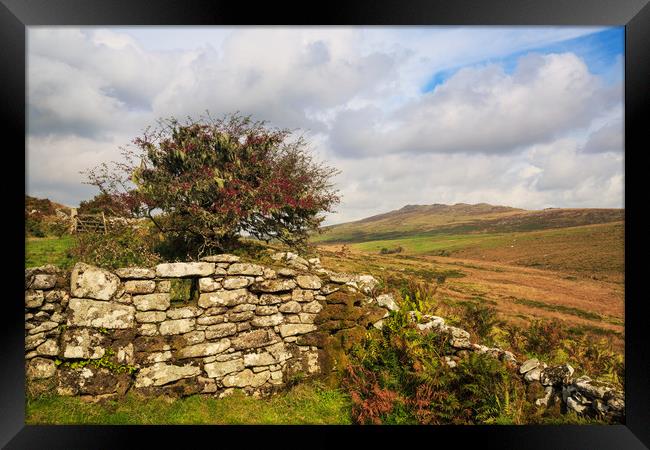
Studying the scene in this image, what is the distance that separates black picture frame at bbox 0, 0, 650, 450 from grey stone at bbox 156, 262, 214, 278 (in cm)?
164

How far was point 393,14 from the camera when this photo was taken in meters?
3.42

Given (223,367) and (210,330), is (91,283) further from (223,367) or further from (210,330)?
(223,367)

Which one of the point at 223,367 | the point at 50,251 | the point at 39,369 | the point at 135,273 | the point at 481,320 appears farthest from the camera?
the point at 50,251

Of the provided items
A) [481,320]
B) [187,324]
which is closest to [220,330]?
[187,324]

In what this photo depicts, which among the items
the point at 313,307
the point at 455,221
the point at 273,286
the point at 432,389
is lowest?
the point at 432,389

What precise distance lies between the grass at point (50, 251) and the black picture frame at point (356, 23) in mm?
2036

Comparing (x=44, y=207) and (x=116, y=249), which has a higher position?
(x=44, y=207)

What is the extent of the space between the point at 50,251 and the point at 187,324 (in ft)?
12.0

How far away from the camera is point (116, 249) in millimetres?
5848

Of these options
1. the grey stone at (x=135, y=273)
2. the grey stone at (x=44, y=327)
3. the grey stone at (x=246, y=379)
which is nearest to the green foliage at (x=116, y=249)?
the grey stone at (x=135, y=273)

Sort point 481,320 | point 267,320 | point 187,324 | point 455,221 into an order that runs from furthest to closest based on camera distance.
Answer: point 455,221, point 481,320, point 267,320, point 187,324

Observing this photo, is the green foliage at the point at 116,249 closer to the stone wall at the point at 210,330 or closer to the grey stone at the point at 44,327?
the stone wall at the point at 210,330

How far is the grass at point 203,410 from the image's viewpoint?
12.6ft

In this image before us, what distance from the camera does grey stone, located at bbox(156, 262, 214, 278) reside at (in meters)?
4.26
